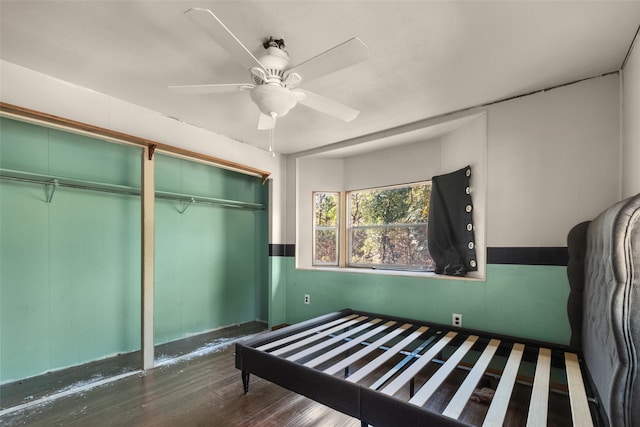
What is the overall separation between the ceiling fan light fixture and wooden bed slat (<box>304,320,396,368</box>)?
5.43 feet

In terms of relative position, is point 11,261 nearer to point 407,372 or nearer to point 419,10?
point 407,372

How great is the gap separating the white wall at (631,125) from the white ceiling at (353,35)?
0.42 ft

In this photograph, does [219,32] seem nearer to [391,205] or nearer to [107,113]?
[107,113]

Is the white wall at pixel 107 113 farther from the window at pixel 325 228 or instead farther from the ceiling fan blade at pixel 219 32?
the ceiling fan blade at pixel 219 32

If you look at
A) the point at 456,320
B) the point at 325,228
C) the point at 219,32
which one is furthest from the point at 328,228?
the point at 219,32

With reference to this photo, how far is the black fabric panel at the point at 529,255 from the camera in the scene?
2312 mm

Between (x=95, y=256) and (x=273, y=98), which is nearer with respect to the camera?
(x=273, y=98)

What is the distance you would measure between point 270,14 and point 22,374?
10.9 ft

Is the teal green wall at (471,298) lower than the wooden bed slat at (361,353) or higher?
higher

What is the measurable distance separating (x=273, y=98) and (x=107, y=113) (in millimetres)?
1776

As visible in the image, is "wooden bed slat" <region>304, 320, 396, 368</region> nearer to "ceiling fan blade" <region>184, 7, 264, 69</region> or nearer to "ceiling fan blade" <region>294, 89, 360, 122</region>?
"ceiling fan blade" <region>294, 89, 360, 122</region>

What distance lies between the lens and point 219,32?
1.35 m

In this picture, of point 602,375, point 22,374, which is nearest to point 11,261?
point 22,374

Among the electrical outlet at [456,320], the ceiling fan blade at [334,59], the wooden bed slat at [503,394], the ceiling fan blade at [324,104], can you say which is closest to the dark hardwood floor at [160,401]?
the wooden bed slat at [503,394]
